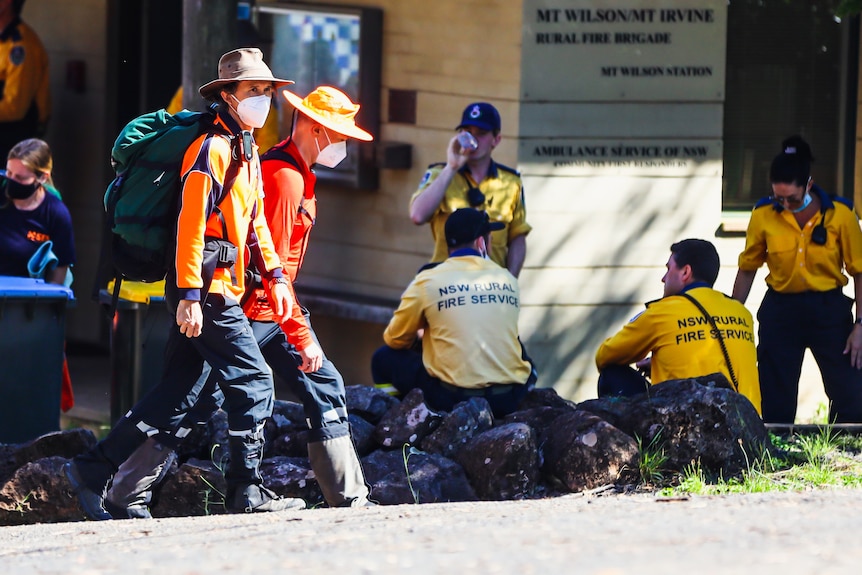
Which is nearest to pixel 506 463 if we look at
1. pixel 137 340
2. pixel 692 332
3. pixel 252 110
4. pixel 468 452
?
pixel 468 452

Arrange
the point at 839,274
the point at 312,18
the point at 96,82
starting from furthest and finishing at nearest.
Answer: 1. the point at 96,82
2. the point at 312,18
3. the point at 839,274

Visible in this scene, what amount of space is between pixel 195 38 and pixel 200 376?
6.87ft

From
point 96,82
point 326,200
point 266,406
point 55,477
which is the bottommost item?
point 55,477

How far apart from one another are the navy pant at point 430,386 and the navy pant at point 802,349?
142 cm

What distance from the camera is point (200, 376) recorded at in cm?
610

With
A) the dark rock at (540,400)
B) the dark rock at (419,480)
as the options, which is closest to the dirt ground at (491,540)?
the dark rock at (419,480)

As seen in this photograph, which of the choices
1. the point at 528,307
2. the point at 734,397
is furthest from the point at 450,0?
the point at 734,397

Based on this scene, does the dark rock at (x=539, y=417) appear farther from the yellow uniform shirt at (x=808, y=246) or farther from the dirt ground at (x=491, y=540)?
the yellow uniform shirt at (x=808, y=246)

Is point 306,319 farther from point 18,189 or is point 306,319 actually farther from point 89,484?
point 18,189

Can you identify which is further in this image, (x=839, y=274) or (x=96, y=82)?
(x=96, y=82)

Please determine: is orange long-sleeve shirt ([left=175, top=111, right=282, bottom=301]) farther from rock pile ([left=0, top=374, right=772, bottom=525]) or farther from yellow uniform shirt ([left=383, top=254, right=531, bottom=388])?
yellow uniform shirt ([left=383, top=254, right=531, bottom=388])

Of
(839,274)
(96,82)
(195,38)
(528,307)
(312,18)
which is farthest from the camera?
(96,82)

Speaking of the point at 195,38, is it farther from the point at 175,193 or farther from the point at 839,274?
the point at 839,274

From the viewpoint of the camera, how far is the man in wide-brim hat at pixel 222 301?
570cm
